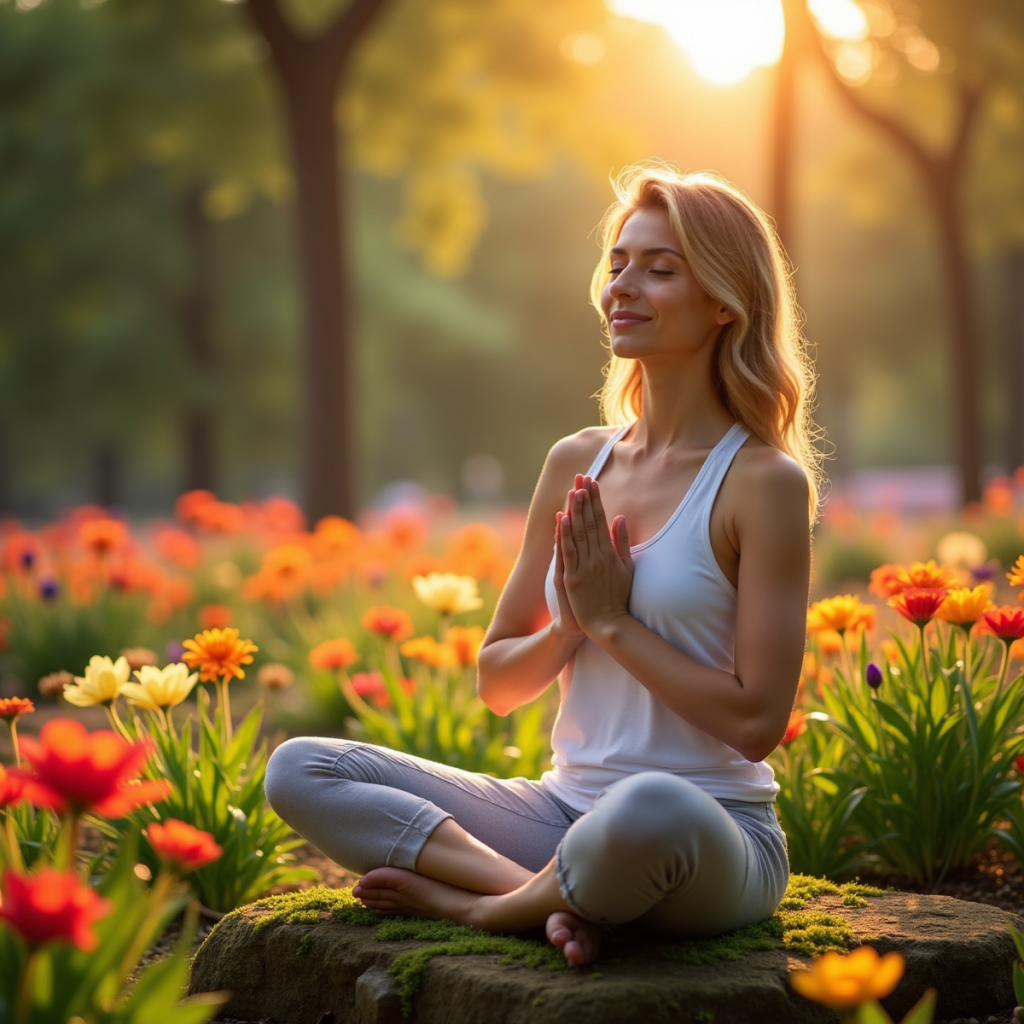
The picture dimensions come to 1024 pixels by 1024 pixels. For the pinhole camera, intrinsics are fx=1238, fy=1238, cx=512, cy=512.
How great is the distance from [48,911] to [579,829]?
1039 mm

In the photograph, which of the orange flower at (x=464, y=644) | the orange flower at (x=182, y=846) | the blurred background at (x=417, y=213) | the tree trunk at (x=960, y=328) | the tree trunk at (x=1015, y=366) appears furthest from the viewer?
the tree trunk at (x=1015, y=366)

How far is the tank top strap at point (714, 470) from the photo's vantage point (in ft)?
8.71

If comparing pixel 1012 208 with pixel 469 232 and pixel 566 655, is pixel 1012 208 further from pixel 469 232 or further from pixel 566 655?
pixel 566 655

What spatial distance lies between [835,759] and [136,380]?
1565 cm

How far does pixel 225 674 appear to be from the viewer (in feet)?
9.88

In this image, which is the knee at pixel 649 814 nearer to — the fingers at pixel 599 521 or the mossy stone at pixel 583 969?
the mossy stone at pixel 583 969

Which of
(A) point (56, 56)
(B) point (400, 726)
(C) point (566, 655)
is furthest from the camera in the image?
(A) point (56, 56)

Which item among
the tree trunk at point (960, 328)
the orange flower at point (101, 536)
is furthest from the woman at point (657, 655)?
the tree trunk at point (960, 328)

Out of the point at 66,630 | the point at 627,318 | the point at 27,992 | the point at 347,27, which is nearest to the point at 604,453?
the point at 627,318

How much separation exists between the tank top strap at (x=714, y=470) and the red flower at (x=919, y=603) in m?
0.70

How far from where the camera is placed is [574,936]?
2297mm

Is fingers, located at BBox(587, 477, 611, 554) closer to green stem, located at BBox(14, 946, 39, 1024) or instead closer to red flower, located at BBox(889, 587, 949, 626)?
red flower, located at BBox(889, 587, 949, 626)

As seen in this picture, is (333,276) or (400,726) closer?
(400,726)

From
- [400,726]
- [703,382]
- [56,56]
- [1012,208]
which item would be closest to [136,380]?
[56,56]
